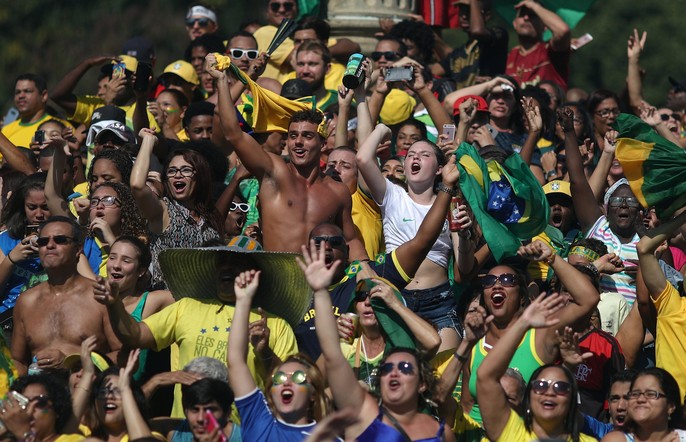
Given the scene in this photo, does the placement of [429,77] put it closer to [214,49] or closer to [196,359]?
[214,49]

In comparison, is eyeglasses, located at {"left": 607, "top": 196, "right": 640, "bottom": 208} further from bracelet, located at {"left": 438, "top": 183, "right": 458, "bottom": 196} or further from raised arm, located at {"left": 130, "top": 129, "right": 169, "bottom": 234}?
raised arm, located at {"left": 130, "top": 129, "right": 169, "bottom": 234}

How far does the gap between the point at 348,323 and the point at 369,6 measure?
7558 mm

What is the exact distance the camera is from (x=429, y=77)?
48.2 ft

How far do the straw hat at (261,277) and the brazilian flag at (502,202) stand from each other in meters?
1.36

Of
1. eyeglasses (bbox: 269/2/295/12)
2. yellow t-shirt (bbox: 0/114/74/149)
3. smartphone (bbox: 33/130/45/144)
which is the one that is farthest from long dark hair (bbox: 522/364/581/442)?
eyeglasses (bbox: 269/2/295/12)

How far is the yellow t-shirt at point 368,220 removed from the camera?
12586mm

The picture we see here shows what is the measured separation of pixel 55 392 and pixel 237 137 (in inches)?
107

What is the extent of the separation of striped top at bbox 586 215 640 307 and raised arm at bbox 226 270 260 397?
3519 mm

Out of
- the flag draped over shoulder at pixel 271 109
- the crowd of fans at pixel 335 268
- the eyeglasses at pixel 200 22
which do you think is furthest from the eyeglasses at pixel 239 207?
the eyeglasses at pixel 200 22

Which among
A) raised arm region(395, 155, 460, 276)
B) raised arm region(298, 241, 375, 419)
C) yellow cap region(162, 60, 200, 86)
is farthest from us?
yellow cap region(162, 60, 200, 86)

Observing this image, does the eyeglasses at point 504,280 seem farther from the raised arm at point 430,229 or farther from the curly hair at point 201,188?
the curly hair at point 201,188

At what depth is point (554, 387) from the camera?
31.3 ft

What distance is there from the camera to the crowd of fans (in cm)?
950

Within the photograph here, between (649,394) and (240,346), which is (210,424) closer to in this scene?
(240,346)
